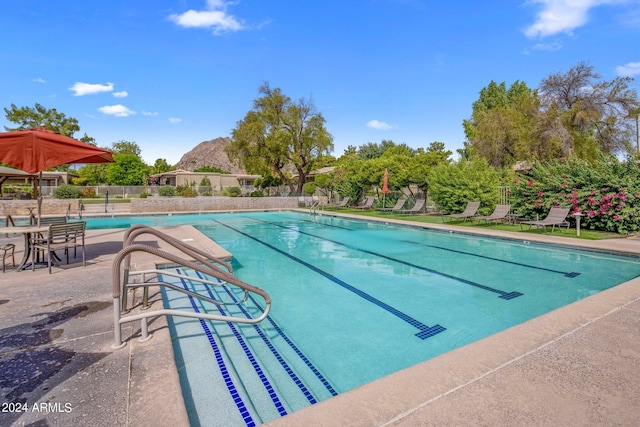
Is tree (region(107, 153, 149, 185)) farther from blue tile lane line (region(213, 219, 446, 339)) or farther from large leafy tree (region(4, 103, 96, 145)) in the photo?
blue tile lane line (region(213, 219, 446, 339))

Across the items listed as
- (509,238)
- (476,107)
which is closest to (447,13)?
(509,238)

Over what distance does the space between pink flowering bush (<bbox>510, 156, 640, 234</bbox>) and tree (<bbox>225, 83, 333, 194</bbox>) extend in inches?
708

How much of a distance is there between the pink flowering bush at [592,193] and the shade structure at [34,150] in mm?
12734

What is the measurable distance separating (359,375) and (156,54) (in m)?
21.3

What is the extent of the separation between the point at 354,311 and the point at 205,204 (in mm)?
19922

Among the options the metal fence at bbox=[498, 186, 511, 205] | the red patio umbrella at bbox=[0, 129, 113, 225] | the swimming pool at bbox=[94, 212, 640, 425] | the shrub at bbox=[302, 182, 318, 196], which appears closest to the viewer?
the swimming pool at bbox=[94, 212, 640, 425]

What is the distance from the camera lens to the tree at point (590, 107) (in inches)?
707

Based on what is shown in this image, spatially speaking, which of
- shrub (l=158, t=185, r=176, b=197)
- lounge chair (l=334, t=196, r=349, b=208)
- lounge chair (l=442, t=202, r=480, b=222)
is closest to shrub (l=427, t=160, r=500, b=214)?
lounge chair (l=442, t=202, r=480, b=222)

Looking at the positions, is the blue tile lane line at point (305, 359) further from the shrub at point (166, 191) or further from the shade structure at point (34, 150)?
the shrub at point (166, 191)

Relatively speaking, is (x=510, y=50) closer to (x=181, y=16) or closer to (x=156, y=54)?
(x=181, y=16)

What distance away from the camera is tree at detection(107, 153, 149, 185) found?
41844 millimetres

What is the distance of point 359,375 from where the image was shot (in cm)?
295

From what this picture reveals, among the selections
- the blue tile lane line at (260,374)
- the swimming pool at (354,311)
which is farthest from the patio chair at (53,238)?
the blue tile lane line at (260,374)

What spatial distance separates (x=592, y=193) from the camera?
940cm
